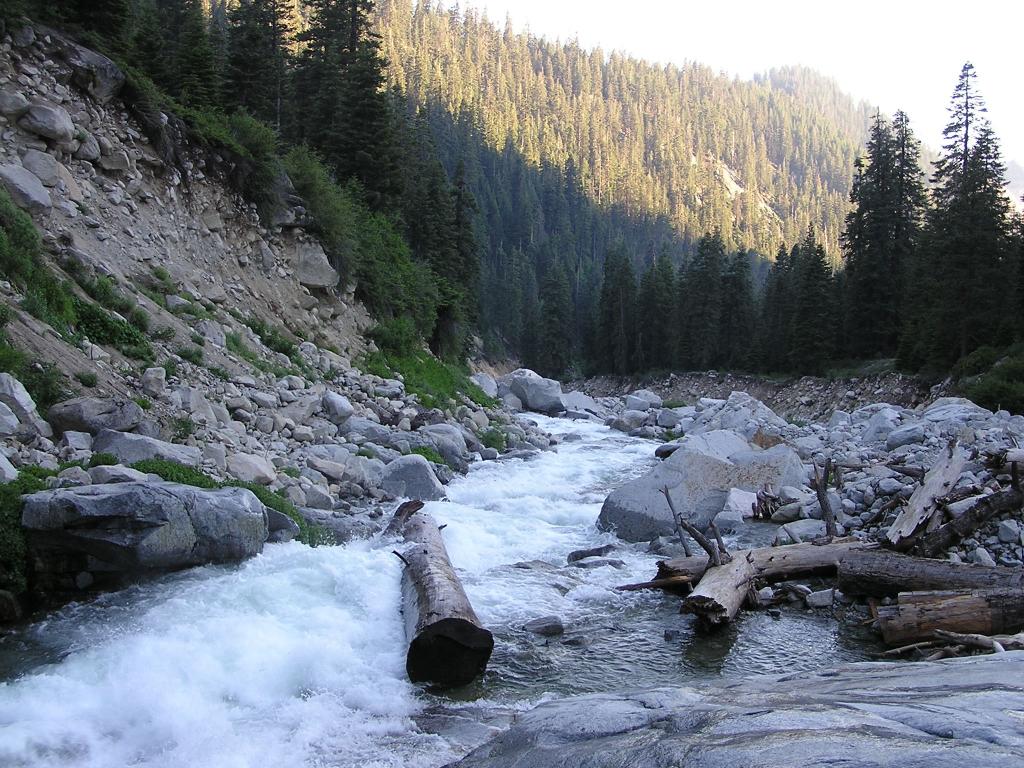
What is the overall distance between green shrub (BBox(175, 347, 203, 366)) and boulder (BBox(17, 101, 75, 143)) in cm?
575

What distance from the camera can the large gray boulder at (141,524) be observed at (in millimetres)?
8195

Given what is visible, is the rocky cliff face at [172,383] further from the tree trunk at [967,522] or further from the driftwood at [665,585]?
the tree trunk at [967,522]

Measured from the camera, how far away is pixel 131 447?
34.0ft

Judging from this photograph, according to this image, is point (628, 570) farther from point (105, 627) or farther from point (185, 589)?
point (105, 627)

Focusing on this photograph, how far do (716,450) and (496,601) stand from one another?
9.79 meters

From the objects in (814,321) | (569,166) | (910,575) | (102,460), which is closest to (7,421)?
(102,460)

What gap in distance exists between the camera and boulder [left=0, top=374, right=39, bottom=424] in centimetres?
968

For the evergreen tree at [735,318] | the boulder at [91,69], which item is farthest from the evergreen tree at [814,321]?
the boulder at [91,69]

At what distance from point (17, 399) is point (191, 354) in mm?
5082

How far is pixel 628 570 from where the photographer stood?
11.6 metres

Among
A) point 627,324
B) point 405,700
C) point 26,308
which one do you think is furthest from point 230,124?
point 627,324

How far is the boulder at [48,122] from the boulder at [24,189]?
1.52 meters

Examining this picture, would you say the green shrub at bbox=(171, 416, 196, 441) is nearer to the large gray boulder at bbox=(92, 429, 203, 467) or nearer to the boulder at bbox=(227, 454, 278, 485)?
the boulder at bbox=(227, 454, 278, 485)

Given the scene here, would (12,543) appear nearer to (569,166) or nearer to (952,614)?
(952,614)
